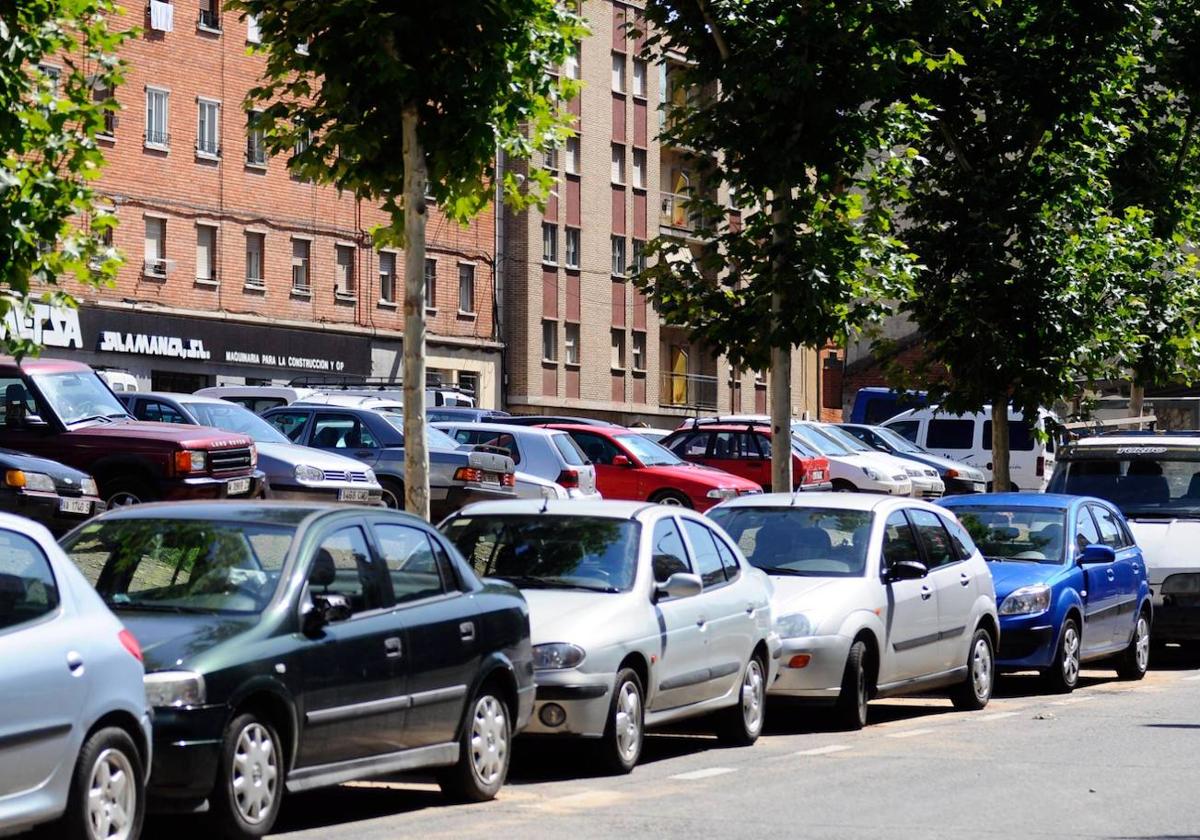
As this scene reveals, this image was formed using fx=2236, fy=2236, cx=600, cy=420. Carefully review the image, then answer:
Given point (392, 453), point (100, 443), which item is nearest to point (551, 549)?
point (100, 443)

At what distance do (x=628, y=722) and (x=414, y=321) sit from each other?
16.0 feet

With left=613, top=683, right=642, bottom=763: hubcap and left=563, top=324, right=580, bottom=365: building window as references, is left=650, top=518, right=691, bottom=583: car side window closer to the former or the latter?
left=613, top=683, right=642, bottom=763: hubcap

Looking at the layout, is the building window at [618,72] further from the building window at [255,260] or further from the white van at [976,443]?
the white van at [976,443]

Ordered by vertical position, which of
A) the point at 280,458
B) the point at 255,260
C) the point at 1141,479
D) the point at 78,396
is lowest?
the point at 1141,479

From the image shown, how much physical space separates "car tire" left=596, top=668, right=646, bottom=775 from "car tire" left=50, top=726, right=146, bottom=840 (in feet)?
13.4

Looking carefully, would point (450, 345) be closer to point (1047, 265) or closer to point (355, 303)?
point (355, 303)

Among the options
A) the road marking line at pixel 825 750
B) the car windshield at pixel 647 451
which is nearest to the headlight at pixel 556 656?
the road marking line at pixel 825 750

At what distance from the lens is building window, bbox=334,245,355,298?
188 ft

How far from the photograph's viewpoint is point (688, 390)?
75.2 m

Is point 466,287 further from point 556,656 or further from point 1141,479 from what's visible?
point 556,656

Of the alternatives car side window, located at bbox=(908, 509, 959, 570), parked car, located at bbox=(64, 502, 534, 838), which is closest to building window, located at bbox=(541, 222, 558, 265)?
car side window, located at bbox=(908, 509, 959, 570)

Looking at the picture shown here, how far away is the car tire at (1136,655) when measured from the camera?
20688 mm

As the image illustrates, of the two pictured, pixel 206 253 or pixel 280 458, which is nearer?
pixel 280 458

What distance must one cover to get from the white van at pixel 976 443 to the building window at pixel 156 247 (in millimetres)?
17368
